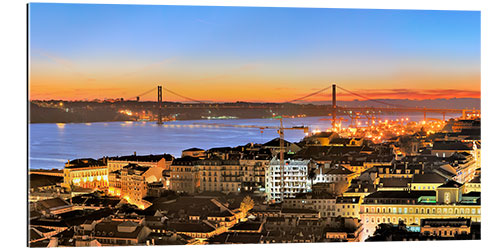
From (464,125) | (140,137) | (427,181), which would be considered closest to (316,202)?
(427,181)

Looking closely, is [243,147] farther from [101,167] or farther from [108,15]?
[108,15]

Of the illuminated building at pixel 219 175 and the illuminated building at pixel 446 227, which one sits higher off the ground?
the illuminated building at pixel 219 175

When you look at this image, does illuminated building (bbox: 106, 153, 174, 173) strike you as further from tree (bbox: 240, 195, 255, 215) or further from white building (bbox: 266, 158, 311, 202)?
tree (bbox: 240, 195, 255, 215)

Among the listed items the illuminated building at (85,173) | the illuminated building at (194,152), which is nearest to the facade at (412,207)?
the illuminated building at (194,152)

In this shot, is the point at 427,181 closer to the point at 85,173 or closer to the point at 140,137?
the point at 140,137

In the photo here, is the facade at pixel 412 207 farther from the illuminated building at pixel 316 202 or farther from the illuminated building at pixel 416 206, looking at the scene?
the illuminated building at pixel 316 202

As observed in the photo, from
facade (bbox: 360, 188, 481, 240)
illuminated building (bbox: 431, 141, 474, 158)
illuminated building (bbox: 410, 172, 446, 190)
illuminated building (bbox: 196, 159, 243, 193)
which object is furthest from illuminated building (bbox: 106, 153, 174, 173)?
illuminated building (bbox: 431, 141, 474, 158)
